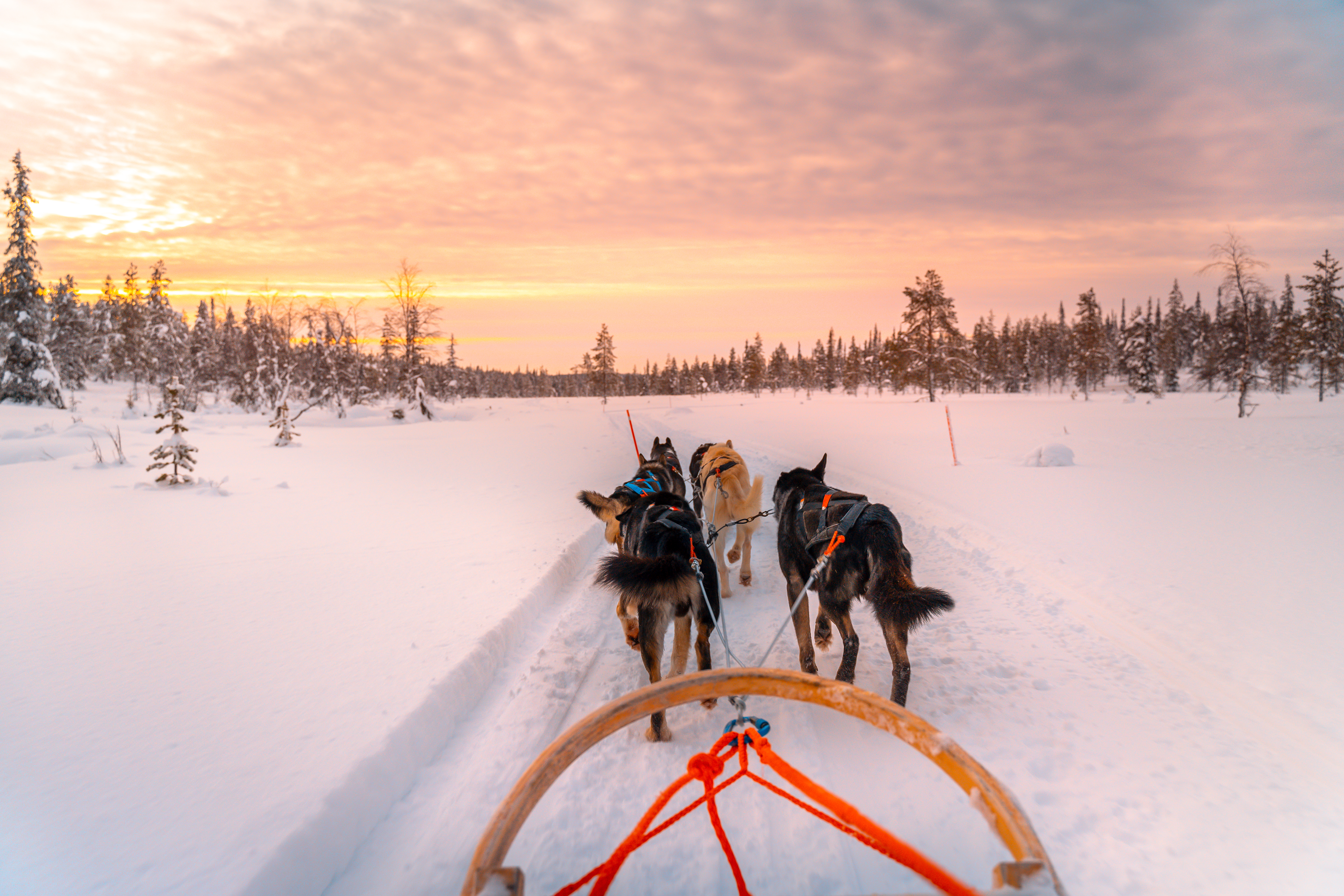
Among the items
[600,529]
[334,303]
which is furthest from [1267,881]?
[334,303]

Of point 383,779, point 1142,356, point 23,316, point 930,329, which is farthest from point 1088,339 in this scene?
point 23,316

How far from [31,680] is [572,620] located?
3.63 m

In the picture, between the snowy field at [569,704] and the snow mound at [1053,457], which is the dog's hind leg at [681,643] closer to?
the snowy field at [569,704]

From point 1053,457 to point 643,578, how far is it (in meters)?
14.2

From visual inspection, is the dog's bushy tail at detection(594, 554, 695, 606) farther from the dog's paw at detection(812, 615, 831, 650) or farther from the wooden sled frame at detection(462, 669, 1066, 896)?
the dog's paw at detection(812, 615, 831, 650)

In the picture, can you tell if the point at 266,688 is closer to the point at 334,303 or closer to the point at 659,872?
the point at 659,872

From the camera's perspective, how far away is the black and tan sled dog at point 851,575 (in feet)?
10.9

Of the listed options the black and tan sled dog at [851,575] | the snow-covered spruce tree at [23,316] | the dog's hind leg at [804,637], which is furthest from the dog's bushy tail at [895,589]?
the snow-covered spruce tree at [23,316]

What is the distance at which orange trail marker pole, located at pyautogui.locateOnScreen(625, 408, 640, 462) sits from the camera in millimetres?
9159

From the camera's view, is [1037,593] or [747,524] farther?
[747,524]

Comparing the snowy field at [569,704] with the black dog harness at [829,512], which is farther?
the black dog harness at [829,512]

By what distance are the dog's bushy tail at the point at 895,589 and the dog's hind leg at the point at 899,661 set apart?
116 mm

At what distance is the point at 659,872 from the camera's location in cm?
245

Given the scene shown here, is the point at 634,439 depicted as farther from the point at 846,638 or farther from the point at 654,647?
the point at 654,647
